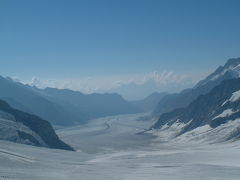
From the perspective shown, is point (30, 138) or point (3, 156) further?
point (30, 138)

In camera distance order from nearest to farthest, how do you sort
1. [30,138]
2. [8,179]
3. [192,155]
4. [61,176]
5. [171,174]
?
[8,179] → [61,176] → [171,174] → [192,155] → [30,138]

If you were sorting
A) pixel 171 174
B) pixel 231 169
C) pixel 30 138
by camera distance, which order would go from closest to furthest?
pixel 171 174 < pixel 231 169 < pixel 30 138

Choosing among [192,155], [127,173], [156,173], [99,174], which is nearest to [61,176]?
[99,174]

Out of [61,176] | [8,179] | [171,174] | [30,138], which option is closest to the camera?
[8,179]

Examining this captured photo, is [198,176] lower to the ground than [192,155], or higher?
lower

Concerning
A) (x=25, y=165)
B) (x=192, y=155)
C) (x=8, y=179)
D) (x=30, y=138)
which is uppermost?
(x=30, y=138)

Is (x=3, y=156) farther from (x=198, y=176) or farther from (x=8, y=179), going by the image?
(x=198, y=176)

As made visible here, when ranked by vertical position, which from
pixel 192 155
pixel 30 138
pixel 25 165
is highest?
pixel 30 138

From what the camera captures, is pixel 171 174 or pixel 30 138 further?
pixel 30 138

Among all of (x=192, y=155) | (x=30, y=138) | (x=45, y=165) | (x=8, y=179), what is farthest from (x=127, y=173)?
(x=30, y=138)

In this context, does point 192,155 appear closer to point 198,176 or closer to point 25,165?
point 198,176
